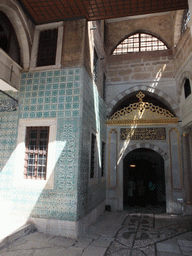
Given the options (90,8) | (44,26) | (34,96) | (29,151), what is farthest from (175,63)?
(29,151)

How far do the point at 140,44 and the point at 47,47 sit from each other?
4.27 metres

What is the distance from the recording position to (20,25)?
448 centimetres

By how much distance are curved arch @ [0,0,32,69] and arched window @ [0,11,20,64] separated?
0.67ft

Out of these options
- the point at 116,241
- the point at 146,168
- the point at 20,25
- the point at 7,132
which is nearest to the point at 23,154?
the point at 7,132

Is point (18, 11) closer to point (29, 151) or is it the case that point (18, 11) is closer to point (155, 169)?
point (29, 151)

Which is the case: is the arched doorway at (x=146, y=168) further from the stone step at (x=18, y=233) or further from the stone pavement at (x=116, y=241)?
the stone step at (x=18, y=233)

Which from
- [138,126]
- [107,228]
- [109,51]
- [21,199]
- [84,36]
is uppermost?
[109,51]

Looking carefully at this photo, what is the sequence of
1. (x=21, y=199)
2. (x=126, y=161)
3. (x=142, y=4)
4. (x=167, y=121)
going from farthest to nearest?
1. (x=126, y=161)
2. (x=167, y=121)
3. (x=142, y=4)
4. (x=21, y=199)

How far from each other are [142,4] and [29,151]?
13.3 feet

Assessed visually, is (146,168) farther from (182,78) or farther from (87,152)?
(87,152)

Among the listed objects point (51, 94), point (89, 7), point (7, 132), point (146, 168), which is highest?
point (89, 7)

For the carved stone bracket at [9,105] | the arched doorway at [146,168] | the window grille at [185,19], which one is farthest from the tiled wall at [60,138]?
the arched doorway at [146,168]

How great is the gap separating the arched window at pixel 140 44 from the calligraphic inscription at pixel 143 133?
312cm

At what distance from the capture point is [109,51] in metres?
7.86
